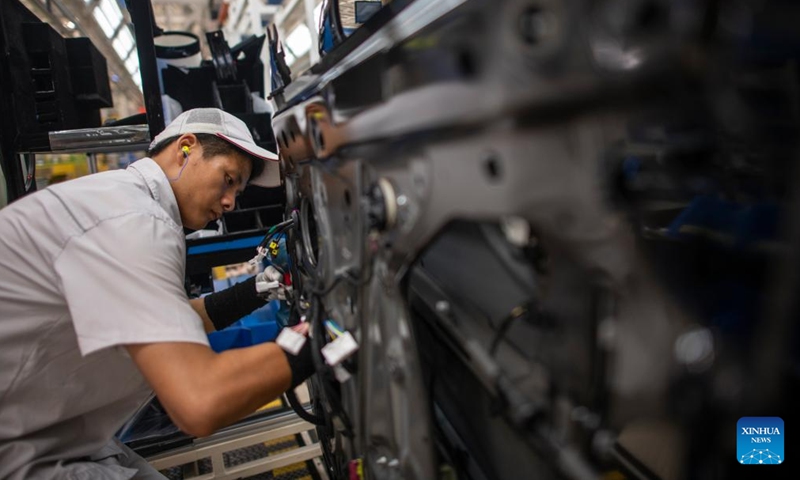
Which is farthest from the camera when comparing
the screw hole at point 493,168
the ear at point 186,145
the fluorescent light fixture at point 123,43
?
the fluorescent light fixture at point 123,43

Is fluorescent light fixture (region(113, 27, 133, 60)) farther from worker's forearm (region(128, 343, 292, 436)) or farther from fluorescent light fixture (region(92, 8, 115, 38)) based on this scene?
worker's forearm (region(128, 343, 292, 436))

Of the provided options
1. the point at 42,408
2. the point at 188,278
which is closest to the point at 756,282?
the point at 42,408

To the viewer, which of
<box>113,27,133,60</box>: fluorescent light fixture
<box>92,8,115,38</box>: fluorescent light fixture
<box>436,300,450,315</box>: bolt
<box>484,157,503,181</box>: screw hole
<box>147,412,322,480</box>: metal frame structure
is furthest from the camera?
<box>113,27,133,60</box>: fluorescent light fixture

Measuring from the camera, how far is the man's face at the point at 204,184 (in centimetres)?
161

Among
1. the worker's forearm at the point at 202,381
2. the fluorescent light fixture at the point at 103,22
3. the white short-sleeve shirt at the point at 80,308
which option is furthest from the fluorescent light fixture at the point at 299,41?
the worker's forearm at the point at 202,381

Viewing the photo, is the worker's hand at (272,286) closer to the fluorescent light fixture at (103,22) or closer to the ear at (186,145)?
the ear at (186,145)

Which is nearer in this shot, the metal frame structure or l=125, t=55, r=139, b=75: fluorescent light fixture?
the metal frame structure

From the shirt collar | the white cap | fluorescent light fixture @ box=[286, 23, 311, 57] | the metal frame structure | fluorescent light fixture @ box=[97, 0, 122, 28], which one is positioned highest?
fluorescent light fixture @ box=[97, 0, 122, 28]

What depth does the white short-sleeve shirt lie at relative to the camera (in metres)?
1.12

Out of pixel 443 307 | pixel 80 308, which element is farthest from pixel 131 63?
pixel 443 307

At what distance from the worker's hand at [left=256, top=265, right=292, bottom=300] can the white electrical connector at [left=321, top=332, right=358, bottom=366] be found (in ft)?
2.42

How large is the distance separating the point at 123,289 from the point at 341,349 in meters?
0.54

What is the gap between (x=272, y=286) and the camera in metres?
1.79

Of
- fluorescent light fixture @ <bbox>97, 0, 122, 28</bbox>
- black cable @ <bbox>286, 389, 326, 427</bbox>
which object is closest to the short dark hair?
black cable @ <bbox>286, 389, 326, 427</bbox>
